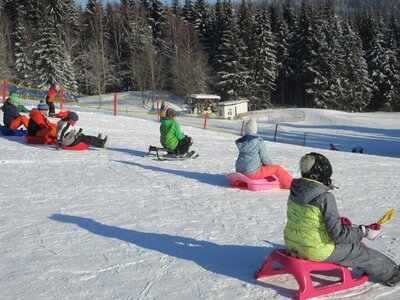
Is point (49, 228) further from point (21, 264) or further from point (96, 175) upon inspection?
point (96, 175)

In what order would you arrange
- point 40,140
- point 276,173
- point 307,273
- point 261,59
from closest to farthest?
point 307,273
point 276,173
point 40,140
point 261,59

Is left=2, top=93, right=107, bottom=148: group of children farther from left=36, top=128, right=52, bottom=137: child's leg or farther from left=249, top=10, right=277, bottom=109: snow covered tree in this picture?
left=249, top=10, right=277, bottom=109: snow covered tree

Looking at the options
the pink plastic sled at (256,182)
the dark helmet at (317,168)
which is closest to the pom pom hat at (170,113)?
the pink plastic sled at (256,182)

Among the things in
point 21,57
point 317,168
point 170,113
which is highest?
point 21,57

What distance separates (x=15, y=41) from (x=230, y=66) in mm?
26454

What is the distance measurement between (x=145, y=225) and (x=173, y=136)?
177 inches

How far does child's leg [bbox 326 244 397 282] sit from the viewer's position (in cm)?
369

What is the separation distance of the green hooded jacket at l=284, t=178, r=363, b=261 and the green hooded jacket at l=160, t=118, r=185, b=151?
20.2ft

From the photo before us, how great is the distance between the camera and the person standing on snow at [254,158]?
282 inches

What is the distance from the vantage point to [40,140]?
11.3 metres

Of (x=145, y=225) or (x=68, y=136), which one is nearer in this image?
(x=145, y=225)

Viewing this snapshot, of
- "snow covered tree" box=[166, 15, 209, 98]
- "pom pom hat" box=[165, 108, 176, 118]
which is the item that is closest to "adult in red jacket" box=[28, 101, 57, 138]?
"pom pom hat" box=[165, 108, 176, 118]

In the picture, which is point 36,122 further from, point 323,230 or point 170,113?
point 323,230

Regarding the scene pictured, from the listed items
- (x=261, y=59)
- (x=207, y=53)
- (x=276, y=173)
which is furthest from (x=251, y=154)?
(x=207, y=53)
